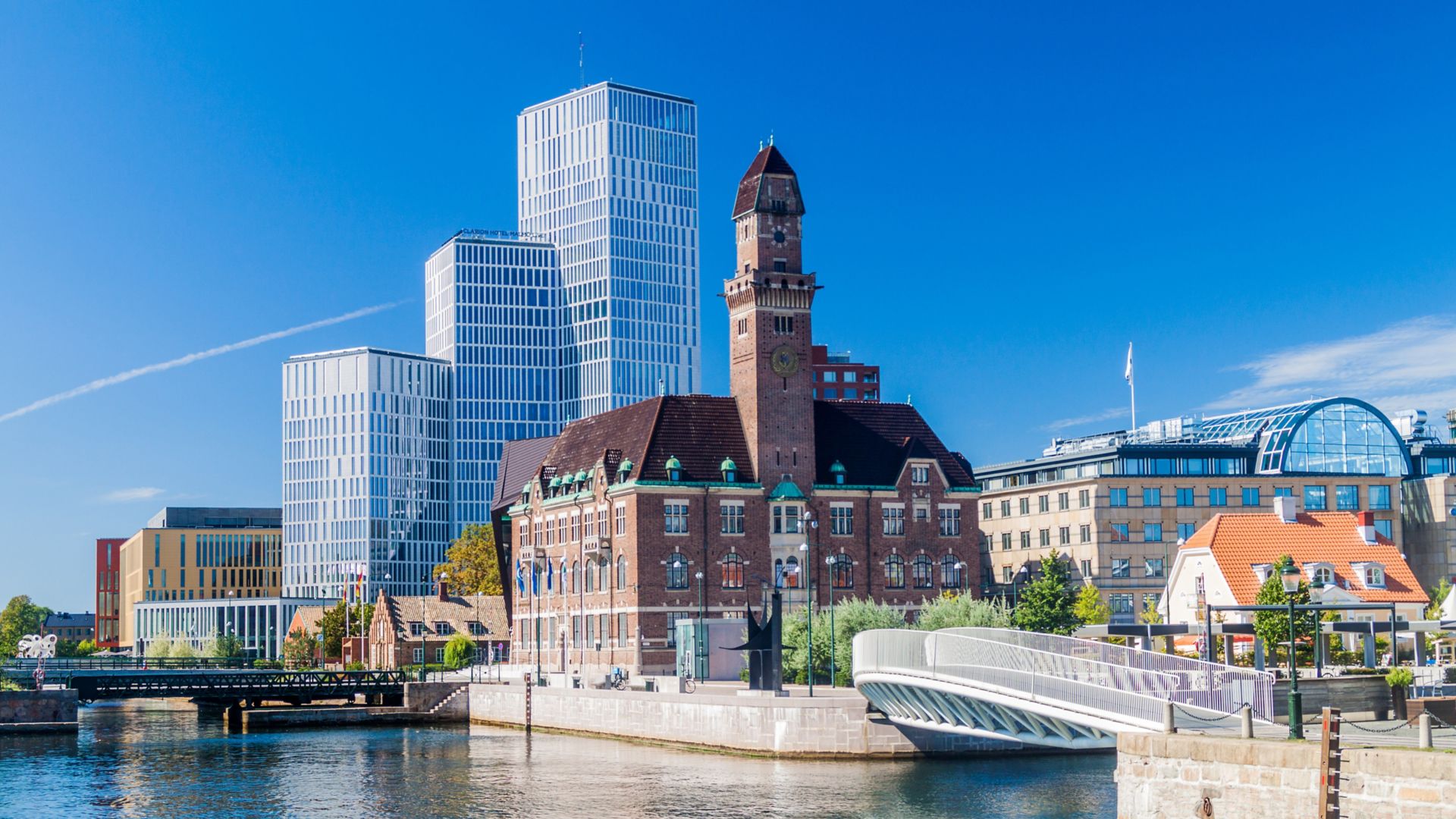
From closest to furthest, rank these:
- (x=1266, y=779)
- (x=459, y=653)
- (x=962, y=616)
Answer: (x=1266, y=779) < (x=962, y=616) < (x=459, y=653)

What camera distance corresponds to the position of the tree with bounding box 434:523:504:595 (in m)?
162

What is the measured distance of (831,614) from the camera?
84938 mm

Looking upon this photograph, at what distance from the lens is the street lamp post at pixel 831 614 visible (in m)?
82.5

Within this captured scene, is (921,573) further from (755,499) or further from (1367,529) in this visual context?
(1367,529)

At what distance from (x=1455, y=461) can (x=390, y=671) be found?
88.5m

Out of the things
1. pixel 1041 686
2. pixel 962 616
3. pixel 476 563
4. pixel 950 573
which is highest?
pixel 476 563

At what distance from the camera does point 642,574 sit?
345 ft

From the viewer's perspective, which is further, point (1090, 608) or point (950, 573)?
point (1090, 608)

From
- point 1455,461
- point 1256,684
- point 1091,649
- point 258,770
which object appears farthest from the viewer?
point 1455,461

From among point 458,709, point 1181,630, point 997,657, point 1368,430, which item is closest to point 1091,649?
Result: point 997,657

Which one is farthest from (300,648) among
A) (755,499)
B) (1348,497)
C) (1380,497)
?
(1380,497)

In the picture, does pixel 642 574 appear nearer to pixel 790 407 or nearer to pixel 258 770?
pixel 790 407

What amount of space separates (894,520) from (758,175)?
23.8 m

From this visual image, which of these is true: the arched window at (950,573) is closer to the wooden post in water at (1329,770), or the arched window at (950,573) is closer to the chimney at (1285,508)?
the chimney at (1285,508)
